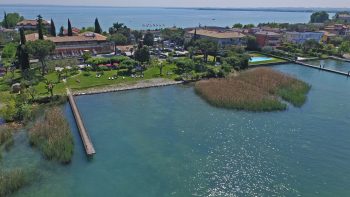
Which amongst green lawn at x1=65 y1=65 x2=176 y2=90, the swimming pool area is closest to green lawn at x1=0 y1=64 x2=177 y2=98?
green lawn at x1=65 y1=65 x2=176 y2=90

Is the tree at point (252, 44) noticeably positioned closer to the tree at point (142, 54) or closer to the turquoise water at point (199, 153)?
the tree at point (142, 54)

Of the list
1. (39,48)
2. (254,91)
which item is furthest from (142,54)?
(254,91)

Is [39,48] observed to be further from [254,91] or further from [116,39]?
[254,91]

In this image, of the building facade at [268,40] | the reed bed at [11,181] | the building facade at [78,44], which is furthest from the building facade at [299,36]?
the reed bed at [11,181]

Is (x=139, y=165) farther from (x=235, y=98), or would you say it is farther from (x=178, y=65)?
(x=178, y=65)

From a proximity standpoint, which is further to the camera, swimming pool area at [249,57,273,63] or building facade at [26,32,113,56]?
swimming pool area at [249,57,273,63]

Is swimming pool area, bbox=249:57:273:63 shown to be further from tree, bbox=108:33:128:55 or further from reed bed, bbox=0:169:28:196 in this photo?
reed bed, bbox=0:169:28:196

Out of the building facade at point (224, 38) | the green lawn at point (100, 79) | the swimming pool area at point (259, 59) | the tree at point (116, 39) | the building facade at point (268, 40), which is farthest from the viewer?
the building facade at point (268, 40)
